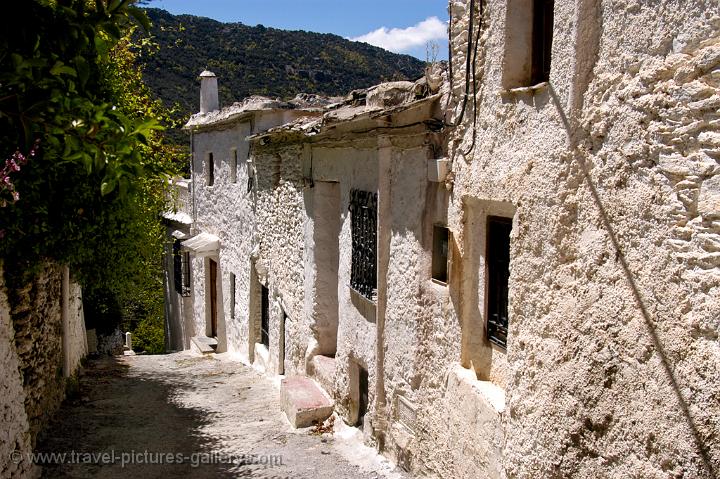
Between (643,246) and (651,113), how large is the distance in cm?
65

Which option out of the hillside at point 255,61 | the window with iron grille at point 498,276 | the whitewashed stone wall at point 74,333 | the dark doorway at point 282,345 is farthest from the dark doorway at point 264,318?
the hillside at point 255,61

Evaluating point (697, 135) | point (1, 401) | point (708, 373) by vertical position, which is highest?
point (697, 135)

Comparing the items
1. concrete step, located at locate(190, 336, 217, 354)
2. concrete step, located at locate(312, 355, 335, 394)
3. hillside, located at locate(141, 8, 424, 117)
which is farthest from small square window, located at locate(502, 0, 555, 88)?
hillside, located at locate(141, 8, 424, 117)

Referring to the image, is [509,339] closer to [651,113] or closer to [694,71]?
[651,113]

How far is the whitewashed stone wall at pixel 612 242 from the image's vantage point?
115 inches

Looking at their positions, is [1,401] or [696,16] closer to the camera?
[696,16]

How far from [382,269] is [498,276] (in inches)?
77.2

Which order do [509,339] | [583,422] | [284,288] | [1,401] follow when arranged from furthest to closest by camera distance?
[284,288]
[1,401]
[509,339]
[583,422]

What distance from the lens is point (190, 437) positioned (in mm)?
8227

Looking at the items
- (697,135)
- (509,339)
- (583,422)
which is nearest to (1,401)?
(509,339)

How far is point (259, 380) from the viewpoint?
1140cm

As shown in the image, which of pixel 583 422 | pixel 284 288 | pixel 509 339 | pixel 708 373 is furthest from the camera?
pixel 284 288

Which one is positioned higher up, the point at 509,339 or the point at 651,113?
the point at 651,113

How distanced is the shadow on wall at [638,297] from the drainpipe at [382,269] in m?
2.74
